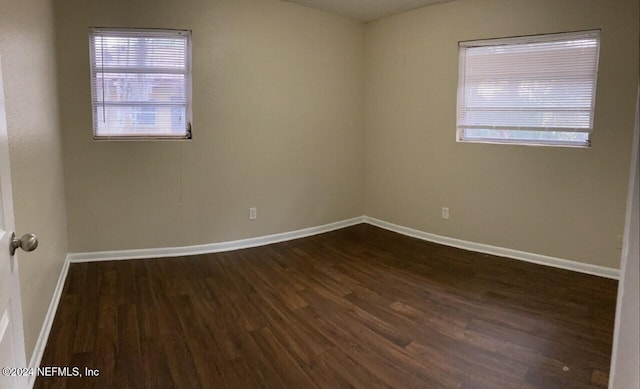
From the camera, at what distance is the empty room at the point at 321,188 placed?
242 cm

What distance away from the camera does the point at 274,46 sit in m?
4.42

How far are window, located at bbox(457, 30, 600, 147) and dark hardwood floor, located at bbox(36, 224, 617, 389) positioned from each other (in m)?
1.21

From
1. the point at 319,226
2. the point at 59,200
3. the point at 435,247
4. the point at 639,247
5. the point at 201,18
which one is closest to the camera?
the point at 639,247

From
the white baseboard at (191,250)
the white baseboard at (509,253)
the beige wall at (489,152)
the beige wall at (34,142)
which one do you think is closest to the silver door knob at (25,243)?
the beige wall at (34,142)

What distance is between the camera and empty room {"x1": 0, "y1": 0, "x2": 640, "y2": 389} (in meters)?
2.42

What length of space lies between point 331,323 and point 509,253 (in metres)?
2.22

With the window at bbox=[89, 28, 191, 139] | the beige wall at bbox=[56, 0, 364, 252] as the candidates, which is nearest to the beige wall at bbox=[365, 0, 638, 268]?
the beige wall at bbox=[56, 0, 364, 252]

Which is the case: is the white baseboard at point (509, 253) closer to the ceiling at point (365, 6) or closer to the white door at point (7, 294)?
the ceiling at point (365, 6)

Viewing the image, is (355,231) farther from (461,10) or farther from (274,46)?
(461,10)

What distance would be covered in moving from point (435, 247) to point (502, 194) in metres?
0.86

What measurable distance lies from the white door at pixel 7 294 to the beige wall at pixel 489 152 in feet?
12.7

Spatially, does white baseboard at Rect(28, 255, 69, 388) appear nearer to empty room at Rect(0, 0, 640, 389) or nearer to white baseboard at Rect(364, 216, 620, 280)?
empty room at Rect(0, 0, 640, 389)

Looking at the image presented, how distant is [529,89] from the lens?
12.9 feet

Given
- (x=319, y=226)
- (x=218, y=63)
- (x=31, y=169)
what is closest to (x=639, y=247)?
(x=31, y=169)
